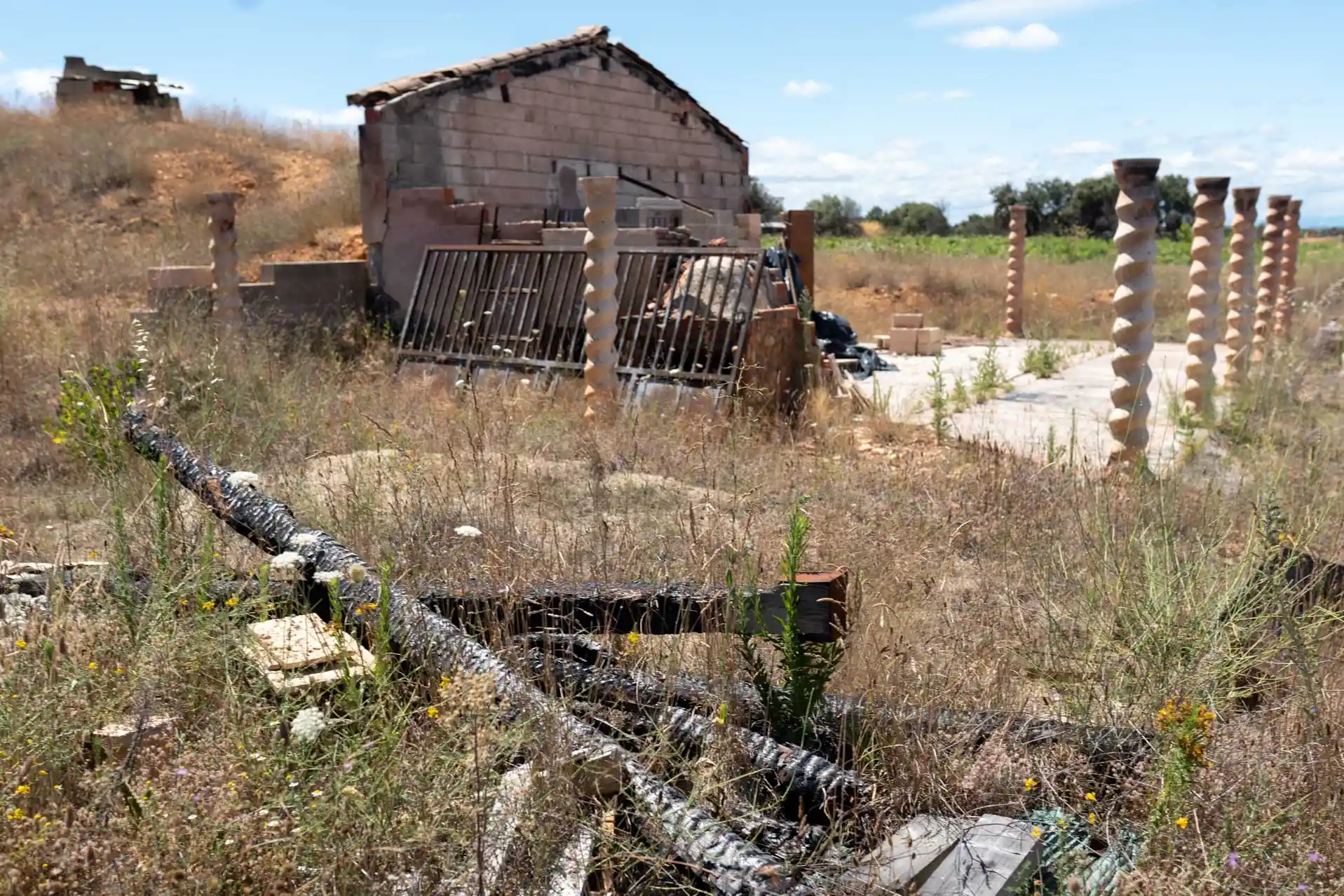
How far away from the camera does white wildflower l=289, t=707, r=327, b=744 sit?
104 inches

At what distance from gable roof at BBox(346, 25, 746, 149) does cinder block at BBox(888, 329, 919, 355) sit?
614 centimetres

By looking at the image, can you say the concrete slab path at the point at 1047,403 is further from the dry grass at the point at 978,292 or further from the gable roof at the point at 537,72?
the gable roof at the point at 537,72

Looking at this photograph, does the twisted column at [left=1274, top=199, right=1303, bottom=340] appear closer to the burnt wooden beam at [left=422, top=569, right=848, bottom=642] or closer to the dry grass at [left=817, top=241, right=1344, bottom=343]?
the dry grass at [left=817, top=241, right=1344, bottom=343]

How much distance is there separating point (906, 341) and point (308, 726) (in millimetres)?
14621

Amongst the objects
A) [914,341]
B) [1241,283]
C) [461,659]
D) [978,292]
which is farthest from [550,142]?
[461,659]

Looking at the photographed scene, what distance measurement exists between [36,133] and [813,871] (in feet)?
78.8

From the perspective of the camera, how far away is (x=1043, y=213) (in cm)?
5688

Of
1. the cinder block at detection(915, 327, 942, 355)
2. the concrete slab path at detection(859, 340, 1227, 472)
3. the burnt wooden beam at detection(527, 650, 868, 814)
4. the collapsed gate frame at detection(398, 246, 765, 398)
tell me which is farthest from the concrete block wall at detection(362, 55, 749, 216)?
the burnt wooden beam at detection(527, 650, 868, 814)

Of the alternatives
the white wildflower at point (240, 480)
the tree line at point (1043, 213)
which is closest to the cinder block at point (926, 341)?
the white wildflower at point (240, 480)

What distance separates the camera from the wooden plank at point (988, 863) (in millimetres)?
2512

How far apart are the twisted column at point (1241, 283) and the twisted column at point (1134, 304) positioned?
4.20m

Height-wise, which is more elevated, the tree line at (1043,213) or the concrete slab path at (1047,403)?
the tree line at (1043,213)

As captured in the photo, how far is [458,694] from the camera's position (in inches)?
101

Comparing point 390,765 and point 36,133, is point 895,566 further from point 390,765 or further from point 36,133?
point 36,133
